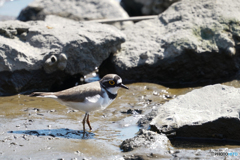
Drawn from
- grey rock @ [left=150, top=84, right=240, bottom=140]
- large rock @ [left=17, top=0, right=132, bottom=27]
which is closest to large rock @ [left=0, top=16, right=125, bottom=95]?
grey rock @ [left=150, top=84, right=240, bottom=140]

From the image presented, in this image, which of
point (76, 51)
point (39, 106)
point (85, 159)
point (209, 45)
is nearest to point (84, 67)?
point (76, 51)

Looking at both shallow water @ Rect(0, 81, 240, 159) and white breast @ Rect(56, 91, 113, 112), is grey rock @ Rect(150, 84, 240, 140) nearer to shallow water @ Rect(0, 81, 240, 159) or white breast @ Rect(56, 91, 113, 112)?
shallow water @ Rect(0, 81, 240, 159)

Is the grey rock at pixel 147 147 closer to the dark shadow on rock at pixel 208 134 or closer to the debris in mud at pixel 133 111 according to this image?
the dark shadow on rock at pixel 208 134

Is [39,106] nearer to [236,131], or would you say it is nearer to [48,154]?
[48,154]

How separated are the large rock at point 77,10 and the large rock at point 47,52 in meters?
4.03

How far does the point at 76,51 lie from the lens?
7.41 metres

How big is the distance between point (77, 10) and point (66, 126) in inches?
311

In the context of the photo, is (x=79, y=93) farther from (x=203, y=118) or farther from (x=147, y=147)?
(x=203, y=118)

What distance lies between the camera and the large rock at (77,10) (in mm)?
11961

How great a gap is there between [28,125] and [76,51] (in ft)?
9.30

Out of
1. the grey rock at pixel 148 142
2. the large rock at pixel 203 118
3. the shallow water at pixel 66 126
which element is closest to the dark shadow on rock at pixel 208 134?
the large rock at pixel 203 118

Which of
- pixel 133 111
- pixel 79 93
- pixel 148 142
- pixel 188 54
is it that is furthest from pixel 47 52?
pixel 148 142

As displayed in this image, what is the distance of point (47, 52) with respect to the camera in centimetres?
715

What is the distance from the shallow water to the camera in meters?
4.16
